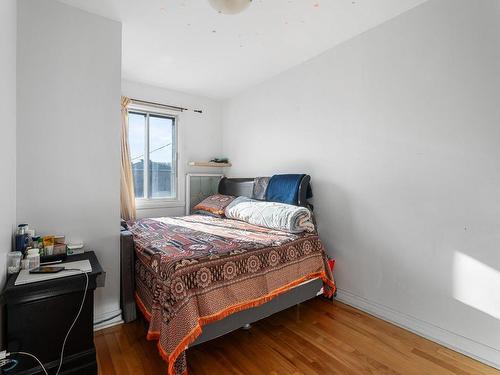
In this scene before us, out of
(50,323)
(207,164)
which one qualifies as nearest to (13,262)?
(50,323)

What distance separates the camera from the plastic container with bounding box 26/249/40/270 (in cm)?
155

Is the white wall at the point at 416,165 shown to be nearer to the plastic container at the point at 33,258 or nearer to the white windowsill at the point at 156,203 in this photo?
the white windowsill at the point at 156,203

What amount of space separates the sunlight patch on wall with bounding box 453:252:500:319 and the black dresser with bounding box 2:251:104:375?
2.47 metres

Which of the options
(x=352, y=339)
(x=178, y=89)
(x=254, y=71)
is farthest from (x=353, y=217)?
(x=178, y=89)

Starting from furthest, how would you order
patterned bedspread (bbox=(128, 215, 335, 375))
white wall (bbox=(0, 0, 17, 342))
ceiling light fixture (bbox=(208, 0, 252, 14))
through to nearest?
ceiling light fixture (bbox=(208, 0, 252, 14)), patterned bedspread (bbox=(128, 215, 335, 375)), white wall (bbox=(0, 0, 17, 342))

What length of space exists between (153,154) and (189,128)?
70 centimetres

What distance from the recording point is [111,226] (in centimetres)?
217

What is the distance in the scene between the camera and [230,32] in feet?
7.79

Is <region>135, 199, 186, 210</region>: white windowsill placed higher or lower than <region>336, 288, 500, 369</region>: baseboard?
higher

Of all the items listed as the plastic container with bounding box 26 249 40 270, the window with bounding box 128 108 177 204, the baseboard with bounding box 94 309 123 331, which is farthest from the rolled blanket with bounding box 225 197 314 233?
the plastic container with bounding box 26 249 40 270

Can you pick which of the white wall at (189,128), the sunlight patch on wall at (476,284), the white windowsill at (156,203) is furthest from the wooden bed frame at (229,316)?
the white wall at (189,128)

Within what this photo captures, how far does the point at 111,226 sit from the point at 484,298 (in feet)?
9.33

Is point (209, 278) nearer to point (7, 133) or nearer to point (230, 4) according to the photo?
point (7, 133)

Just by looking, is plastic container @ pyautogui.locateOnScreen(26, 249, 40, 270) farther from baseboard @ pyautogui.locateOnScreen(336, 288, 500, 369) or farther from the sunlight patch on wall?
the sunlight patch on wall
